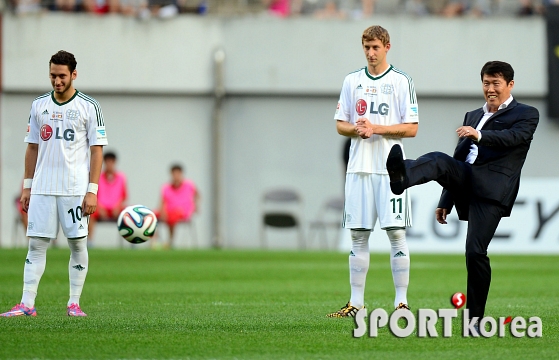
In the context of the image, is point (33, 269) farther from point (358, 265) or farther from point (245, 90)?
point (245, 90)

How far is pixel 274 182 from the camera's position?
27.4 m

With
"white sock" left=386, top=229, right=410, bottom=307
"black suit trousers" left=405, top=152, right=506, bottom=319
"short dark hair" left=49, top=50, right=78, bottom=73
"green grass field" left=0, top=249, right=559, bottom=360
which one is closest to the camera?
"green grass field" left=0, top=249, right=559, bottom=360

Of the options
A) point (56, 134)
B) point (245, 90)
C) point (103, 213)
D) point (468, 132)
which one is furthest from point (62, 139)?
point (245, 90)

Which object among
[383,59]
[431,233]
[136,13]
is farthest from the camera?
[136,13]

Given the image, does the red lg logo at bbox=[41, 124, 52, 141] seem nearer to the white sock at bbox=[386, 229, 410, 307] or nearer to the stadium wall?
the white sock at bbox=[386, 229, 410, 307]

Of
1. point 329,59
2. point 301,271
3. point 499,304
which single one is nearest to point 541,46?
point 329,59

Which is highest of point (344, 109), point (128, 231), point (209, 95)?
point (209, 95)

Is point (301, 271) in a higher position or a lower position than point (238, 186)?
lower

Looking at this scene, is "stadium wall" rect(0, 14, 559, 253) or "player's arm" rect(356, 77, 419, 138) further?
"stadium wall" rect(0, 14, 559, 253)

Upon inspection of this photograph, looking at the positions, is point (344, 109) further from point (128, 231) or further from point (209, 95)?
point (209, 95)

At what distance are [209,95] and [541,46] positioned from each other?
8986 mm

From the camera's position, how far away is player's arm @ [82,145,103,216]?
893 cm

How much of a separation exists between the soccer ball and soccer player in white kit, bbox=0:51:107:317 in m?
0.49

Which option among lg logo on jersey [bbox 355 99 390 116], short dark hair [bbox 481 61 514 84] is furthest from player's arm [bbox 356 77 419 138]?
short dark hair [bbox 481 61 514 84]
